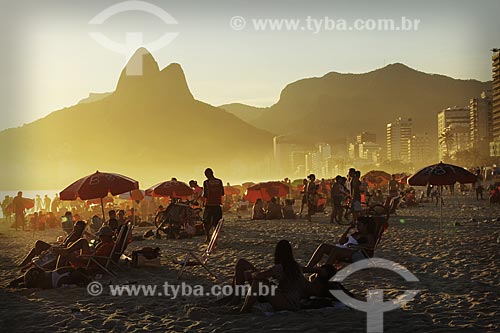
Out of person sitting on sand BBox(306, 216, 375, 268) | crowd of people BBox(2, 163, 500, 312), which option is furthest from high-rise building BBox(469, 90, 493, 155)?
person sitting on sand BBox(306, 216, 375, 268)

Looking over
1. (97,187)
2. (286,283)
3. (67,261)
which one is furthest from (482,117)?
(286,283)

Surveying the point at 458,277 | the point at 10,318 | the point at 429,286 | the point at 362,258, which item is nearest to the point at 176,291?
the point at 10,318

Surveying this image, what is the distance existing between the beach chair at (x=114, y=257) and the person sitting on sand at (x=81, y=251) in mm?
68

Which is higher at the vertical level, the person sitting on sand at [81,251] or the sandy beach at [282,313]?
the person sitting on sand at [81,251]

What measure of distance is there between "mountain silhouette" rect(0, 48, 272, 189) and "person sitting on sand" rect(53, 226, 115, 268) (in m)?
150

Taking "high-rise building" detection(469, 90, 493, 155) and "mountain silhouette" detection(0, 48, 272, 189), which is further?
"mountain silhouette" detection(0, 48, 272, 189)

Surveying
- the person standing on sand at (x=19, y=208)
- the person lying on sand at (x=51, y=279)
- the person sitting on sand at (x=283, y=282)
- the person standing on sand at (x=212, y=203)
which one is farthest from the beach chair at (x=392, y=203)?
the person standing on sand at (x=19, y=208)

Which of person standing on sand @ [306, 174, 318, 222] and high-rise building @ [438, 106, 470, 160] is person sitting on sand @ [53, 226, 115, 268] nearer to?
person standing on sand @ [306, 174, 318, 222]

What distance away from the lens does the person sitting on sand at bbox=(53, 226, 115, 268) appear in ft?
26.5

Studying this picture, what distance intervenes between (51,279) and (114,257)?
121 centimetres

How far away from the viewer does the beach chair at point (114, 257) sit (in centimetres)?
828

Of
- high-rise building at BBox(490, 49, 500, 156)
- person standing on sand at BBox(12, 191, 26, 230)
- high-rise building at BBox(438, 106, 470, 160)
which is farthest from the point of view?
high-rise building at BBox(438, 106, 470, 160)

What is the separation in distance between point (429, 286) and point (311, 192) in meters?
9.81

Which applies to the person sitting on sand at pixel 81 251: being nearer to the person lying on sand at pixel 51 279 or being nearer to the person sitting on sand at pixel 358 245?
the person lying on sand at pixel 51 279
